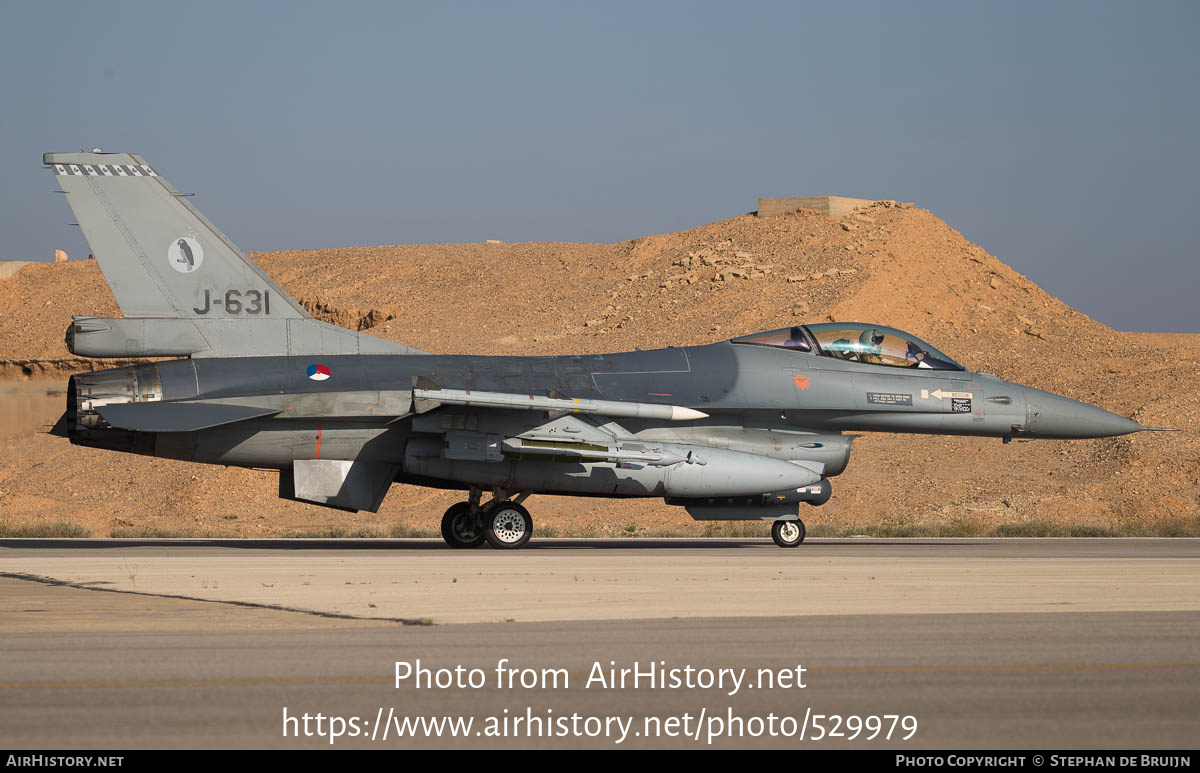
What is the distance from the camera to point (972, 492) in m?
34.5

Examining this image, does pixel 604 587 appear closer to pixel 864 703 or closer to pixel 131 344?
pixel 864 703

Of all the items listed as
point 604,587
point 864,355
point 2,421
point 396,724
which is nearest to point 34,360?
point 2,421

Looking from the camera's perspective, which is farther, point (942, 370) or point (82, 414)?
point (942, 370)

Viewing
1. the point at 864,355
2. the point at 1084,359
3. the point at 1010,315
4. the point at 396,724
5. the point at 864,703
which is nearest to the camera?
the point at 396,724

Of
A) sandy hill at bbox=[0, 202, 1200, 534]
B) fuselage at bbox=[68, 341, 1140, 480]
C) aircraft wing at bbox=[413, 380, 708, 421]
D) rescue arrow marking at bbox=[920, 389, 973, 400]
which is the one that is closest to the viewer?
aircraft wing at bbox=[413, 380, 708, 421]

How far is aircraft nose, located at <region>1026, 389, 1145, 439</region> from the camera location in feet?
64.6

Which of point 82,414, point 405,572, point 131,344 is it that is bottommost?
point 405,572

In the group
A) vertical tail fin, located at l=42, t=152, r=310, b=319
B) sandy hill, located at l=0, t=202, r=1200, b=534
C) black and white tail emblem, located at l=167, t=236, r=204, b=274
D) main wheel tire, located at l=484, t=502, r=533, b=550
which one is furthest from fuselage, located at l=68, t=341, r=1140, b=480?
sandy hill, located at l=0, t=202, r=1200, b=534

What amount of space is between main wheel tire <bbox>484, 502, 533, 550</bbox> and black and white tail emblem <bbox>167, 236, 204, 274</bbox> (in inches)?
230

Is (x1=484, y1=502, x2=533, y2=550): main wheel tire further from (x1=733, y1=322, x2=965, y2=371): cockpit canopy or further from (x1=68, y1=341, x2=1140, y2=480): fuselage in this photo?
(x1=733, y1=322, x2=965, y2=371): cockpit canopy

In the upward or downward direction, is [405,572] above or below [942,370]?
below

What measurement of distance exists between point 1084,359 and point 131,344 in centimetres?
4060

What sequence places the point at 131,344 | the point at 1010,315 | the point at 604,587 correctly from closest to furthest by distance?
the point at 604,587 → the point at 131,344 → the point at 1010,315

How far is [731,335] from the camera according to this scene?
5203cm
